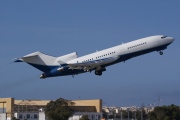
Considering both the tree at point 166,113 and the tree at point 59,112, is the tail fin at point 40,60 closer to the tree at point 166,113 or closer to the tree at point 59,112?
the tree at point 59,112

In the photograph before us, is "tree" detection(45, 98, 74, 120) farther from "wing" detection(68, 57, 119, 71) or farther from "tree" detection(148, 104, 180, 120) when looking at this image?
"wing" detection(68, 57, 119, 71)

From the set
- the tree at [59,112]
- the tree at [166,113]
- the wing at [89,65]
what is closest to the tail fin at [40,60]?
the wing at [89,65]

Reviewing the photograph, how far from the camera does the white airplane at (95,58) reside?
124m

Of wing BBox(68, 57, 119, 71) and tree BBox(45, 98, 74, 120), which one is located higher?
wing BBox(68, 57, 119, 71)

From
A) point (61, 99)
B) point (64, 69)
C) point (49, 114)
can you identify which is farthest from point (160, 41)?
point (61, 99)

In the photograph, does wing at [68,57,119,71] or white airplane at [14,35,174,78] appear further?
wing at [68,57,119,71]

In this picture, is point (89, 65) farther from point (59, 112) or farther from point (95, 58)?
point (59, 112)

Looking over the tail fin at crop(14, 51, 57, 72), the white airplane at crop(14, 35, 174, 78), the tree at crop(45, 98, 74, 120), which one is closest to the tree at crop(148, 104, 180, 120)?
the tree at crop(45, 98, 74, 120)

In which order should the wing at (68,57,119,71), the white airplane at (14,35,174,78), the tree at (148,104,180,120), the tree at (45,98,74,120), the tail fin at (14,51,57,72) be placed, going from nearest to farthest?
1. the white airplane at (14,35,174,78)
2. the wing at (68,57,119,71)
3. the tail fin at (14,51,57,72)
4. the tree at (45,98,74,120)
5. the tree at (148,104,180,120)

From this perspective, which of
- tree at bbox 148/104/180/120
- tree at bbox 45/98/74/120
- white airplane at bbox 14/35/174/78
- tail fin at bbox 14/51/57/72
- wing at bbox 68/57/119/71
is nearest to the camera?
white airplane at bbox 14/35/174/78

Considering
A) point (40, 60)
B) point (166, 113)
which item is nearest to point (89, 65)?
point (40, 60)

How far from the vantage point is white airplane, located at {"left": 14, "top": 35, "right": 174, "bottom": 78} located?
12419 centimetres

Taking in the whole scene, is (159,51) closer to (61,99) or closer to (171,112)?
(171,112)

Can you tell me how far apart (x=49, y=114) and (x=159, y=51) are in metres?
55.5
